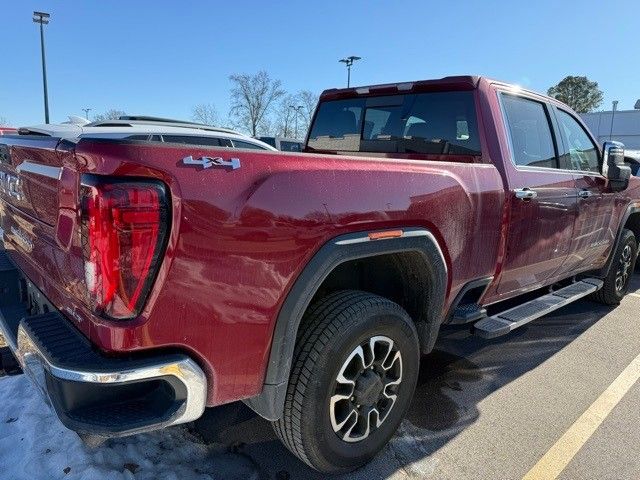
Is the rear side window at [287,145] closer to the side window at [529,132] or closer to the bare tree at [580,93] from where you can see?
the side window at [529,132]

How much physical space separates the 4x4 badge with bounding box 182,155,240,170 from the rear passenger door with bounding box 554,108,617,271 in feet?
10.4

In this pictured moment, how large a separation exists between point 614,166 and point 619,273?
1620 millimetres

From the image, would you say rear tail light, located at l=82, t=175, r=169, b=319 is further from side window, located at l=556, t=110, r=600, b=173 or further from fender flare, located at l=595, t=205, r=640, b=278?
fender flare, located at l=595, t=205, r=640, b=278

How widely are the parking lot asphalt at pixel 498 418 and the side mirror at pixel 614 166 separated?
1495mm

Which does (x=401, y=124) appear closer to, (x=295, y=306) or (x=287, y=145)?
(x=295, y=306)

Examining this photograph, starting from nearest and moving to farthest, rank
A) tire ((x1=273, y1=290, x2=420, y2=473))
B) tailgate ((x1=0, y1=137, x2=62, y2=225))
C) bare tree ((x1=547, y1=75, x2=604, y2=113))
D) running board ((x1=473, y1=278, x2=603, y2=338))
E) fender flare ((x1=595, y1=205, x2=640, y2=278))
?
tailgate ((x1=0, y1=137, x2=62, y2=225)) → tire ((x1=273, y1=290, x2=420, y2=473)) → running board ((x1=473, y1=278, x2=603, y2=338)) → fender flare ((x1=595, y1=205, x2=640, y2=278)) → bare tree ((x1=547, y1=75, x2=604, y2=113))

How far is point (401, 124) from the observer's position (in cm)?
365

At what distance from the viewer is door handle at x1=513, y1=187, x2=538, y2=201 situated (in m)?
3.00

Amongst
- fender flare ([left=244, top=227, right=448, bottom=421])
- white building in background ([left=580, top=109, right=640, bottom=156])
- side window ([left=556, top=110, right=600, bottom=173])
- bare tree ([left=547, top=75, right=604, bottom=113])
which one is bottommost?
fender flare ([left=244, top=227, right=448, bottom=421])

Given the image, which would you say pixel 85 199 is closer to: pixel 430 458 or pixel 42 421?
pixel 42 421

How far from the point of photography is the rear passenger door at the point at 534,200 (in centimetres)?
307

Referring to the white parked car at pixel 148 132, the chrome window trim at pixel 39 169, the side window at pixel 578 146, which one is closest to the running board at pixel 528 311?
the side window at pixel 578 146

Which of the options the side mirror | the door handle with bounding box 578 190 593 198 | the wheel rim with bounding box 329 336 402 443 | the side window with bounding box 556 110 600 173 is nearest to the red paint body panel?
the wheel rim with bounding box 329 336 402 443

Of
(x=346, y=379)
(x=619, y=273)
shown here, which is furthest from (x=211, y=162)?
(x=619, y=273)
